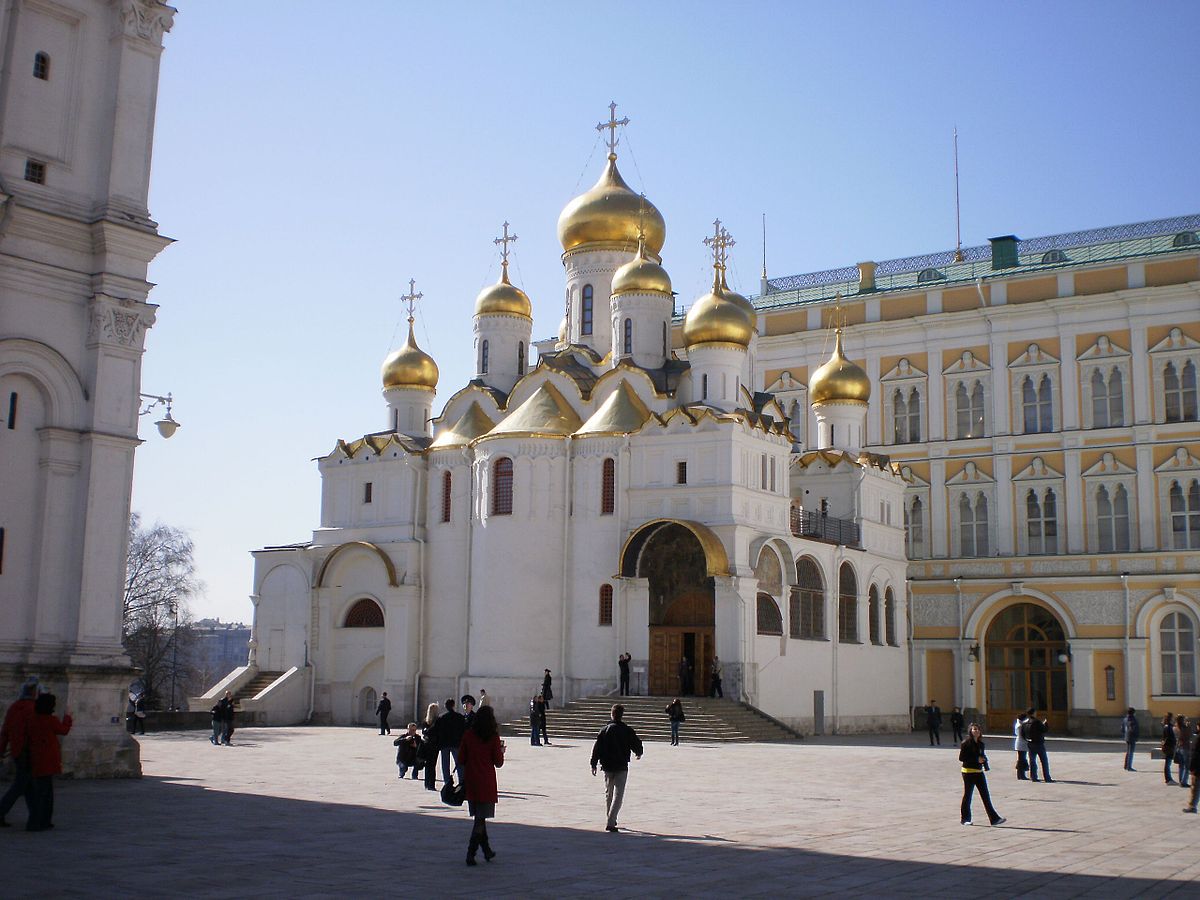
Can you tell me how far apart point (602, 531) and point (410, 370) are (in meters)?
10.6

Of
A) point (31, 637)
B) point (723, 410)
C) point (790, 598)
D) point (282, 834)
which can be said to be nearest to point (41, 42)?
point (31, 637)

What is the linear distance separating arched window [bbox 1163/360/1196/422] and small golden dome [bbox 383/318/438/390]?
76.2ft

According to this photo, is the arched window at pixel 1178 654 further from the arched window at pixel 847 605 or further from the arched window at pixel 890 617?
the arched window at pixel 847 605

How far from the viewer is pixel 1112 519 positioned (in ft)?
139

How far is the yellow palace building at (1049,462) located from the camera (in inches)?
1623

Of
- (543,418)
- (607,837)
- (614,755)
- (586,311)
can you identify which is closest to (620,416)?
(543,418)

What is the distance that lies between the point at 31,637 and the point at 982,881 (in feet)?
45.2

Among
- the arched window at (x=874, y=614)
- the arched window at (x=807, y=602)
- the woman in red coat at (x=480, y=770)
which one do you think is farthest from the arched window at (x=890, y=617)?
the woman in red coat at (x=480, y=770)

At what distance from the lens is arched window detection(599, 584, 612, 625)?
3681 centimetres

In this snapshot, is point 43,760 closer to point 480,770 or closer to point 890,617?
point 480,770

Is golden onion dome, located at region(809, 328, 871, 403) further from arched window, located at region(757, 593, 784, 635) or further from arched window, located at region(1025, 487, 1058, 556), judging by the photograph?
arched window, located at region(757, 593, 784, 635)

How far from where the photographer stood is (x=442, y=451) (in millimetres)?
40562

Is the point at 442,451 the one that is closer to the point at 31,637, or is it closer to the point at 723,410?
the point at 723,410

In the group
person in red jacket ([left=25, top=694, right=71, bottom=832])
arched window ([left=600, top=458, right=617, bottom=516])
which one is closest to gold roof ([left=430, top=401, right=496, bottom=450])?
arched window ([left=600, top=458, right=617, bottom=516])
